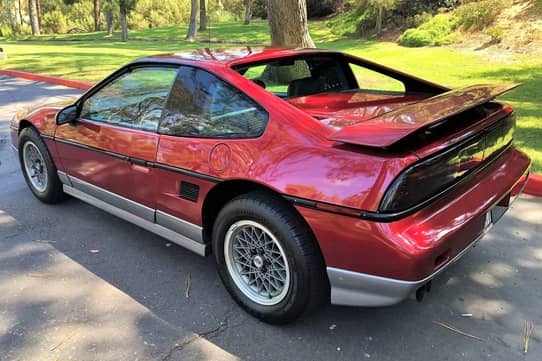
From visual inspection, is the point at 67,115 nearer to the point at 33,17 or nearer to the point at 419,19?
the point at 419,19

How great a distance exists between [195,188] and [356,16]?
20.5 meters

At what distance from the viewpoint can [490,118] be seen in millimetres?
2898

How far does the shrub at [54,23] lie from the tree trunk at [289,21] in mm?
42882

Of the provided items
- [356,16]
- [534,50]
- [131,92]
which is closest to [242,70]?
[131,92]

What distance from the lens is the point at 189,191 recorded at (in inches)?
119

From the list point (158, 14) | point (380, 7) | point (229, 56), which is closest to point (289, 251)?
point (229, 56)

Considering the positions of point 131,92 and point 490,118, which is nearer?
point 490,118

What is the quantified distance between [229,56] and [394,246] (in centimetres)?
188

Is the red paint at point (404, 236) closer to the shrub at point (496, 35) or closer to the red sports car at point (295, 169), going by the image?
the red sports car at point (295, 169)

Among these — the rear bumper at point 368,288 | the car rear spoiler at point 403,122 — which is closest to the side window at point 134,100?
the car rear spoiler at point 403,122

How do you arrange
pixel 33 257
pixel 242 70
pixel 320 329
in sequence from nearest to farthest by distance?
pixel 320 329
pixel 242 70
pixel 33 257

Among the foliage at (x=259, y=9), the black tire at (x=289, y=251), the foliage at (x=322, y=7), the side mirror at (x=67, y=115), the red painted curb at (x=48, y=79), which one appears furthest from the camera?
the foliage at (x=259, y=9)

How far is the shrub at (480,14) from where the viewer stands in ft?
46.3

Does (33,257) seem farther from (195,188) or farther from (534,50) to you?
(534,50)
